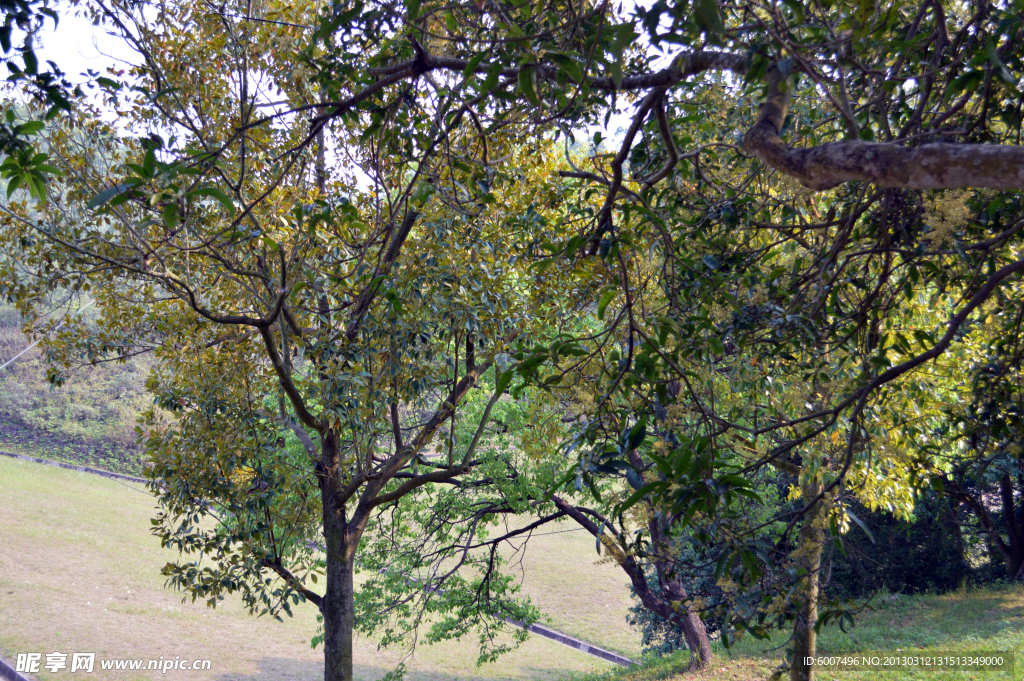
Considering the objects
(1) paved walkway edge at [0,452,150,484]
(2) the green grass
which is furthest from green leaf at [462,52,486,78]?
(2) the green grass

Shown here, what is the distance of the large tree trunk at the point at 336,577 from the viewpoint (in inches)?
231

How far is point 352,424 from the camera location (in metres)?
4.61

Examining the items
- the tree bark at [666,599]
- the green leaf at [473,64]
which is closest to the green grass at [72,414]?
the tree bark at [666,599]

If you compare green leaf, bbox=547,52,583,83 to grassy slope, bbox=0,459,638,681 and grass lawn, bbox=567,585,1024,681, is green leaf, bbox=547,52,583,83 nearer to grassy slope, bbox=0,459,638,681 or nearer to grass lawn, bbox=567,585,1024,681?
grass lawn, bbox=567,585,1024,681

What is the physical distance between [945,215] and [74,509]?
22.7 metres

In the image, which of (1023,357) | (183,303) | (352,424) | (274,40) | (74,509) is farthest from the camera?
(74,509)

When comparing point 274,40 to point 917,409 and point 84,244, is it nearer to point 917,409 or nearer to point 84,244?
point 84,244

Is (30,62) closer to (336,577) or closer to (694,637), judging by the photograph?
(336,577)

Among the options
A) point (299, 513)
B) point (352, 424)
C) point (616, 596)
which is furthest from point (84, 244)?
point (616, 596)

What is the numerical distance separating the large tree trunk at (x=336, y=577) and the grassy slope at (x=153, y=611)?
22.9ft

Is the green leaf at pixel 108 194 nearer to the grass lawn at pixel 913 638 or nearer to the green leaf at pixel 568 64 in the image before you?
the green leaf at pixel 568 64

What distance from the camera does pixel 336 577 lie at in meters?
5.94

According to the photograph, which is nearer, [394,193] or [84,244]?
[84,244]

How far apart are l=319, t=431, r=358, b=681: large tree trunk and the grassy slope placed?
6991 mm
